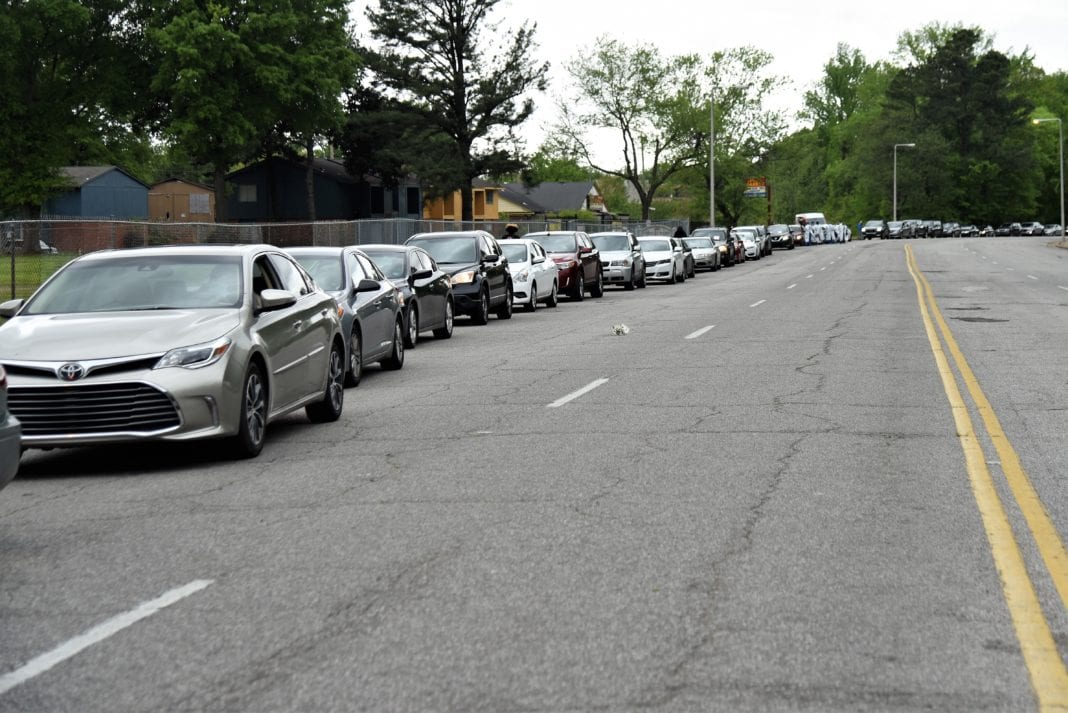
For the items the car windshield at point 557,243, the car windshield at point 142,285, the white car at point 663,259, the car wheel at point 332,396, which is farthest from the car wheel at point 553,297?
the car windshield at point 142,285

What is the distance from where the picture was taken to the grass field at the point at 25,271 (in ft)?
83.9

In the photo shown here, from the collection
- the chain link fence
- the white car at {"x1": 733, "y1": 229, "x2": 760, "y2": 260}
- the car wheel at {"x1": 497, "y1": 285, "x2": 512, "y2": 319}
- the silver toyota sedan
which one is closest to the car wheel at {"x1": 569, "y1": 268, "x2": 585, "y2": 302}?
the chain link fence

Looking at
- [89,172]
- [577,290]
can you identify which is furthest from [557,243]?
[89,172]

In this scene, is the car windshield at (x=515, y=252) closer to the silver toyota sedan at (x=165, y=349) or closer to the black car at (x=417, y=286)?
the black car at (x=417, y=286)

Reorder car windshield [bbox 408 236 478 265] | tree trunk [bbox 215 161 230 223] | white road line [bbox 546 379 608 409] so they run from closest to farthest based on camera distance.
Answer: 1. white road line [bbox 546 379 608 409]
2. car windshield [bbox 408 236 478 265]
3. tree trunk [bbox 215 161 230 223]

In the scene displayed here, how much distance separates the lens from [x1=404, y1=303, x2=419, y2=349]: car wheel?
19.7 m

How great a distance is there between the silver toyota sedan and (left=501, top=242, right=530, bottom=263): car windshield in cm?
1773

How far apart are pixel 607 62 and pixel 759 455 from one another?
78.6 meters

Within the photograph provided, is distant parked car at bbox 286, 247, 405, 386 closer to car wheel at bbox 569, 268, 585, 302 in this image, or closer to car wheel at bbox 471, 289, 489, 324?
car wheel at bbox 471, 289, 489, 324

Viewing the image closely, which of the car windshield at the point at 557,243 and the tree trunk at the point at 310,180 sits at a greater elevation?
the tree trunk at the point at 310,180

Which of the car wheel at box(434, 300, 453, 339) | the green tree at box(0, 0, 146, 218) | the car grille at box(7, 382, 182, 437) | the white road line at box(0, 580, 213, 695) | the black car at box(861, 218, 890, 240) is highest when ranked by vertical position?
the green tree at box(0, 0, 146, 218)

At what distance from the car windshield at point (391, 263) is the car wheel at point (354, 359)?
487 cm

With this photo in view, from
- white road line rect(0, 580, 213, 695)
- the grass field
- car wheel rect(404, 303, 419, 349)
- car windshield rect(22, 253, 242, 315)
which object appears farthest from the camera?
the grass field

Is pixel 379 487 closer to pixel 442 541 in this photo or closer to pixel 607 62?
pixel 442 541
